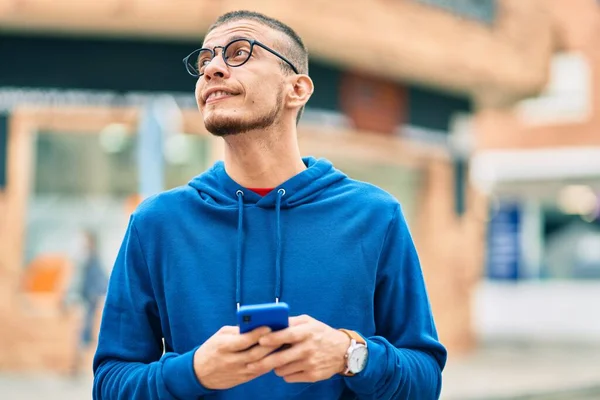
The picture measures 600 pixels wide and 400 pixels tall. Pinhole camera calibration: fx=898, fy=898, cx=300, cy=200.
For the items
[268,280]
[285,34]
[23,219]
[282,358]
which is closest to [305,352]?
[282,358]

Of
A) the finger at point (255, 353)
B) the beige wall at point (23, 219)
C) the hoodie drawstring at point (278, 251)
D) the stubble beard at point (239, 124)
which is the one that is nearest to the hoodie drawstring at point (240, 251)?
the hoodie drawstring at point (278, 251)

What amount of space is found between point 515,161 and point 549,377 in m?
12.3

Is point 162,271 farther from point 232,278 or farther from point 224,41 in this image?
point 224,41

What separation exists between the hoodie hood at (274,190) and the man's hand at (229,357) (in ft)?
1.42

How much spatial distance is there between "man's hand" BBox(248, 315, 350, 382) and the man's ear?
0.62 m

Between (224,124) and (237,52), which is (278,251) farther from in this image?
(237,52)

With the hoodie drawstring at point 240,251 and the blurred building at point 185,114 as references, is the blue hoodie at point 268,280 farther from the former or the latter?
the blurred building at point 185,114

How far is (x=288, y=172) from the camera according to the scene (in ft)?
7.14

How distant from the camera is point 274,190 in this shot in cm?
210

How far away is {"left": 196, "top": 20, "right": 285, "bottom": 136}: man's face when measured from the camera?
2.03m

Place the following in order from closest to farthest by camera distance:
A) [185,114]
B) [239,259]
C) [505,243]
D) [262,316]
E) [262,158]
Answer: [262,316] < [239,259] < [262,158] < [185,114] < [505,243]

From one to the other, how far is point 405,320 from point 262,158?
1.66ft

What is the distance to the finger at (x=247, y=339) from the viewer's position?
66.2 inches

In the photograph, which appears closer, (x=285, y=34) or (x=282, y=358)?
(x=282, y=358)
